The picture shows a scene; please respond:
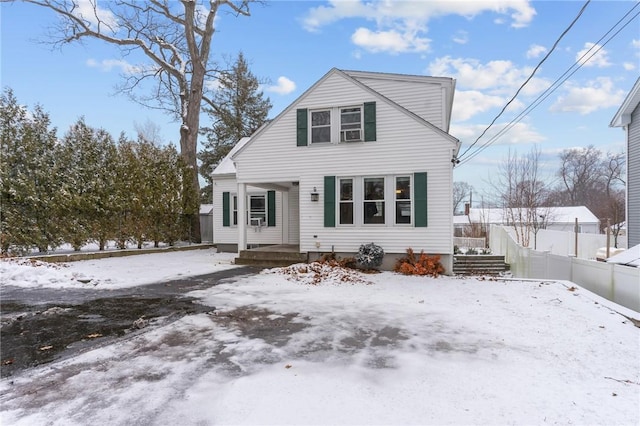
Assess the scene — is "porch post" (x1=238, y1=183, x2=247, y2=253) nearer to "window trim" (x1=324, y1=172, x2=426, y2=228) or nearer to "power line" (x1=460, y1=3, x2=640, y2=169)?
"window trim" (x1=324, y1=172, x2=426, y2=228)

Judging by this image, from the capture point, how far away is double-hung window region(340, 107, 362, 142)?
10.7 m

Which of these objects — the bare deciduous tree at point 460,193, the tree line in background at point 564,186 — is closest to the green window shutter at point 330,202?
the tree line in background at point 564,186

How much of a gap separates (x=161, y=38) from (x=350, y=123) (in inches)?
537

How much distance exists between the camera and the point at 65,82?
512 inches

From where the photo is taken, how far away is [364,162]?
10.4 metres

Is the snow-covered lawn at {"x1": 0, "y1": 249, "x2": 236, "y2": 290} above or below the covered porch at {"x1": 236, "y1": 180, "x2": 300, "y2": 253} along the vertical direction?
below

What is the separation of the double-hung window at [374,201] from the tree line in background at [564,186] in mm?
10589

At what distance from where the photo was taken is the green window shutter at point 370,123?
408 inches

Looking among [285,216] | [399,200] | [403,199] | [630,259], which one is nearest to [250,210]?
[285,216]

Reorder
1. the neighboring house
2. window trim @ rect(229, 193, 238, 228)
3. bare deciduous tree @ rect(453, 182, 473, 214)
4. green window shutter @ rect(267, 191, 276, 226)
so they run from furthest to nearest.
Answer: bare deciduous tree @ rect(453, 182, 473, 214), window trim @ rect(229, 193, 238, 228), green window shutter @ rect(267, 191, 276, 226), the neighboring house

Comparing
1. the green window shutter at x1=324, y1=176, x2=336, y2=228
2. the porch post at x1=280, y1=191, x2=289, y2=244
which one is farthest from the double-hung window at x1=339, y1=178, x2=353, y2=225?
the porch post at x1=280, y1=191, x2=289, y2=244

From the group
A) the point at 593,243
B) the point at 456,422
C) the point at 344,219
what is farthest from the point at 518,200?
the point at 456,422

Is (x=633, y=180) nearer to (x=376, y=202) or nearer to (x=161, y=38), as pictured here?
(x=376, y=202)

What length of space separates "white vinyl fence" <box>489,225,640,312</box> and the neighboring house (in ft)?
12.9
